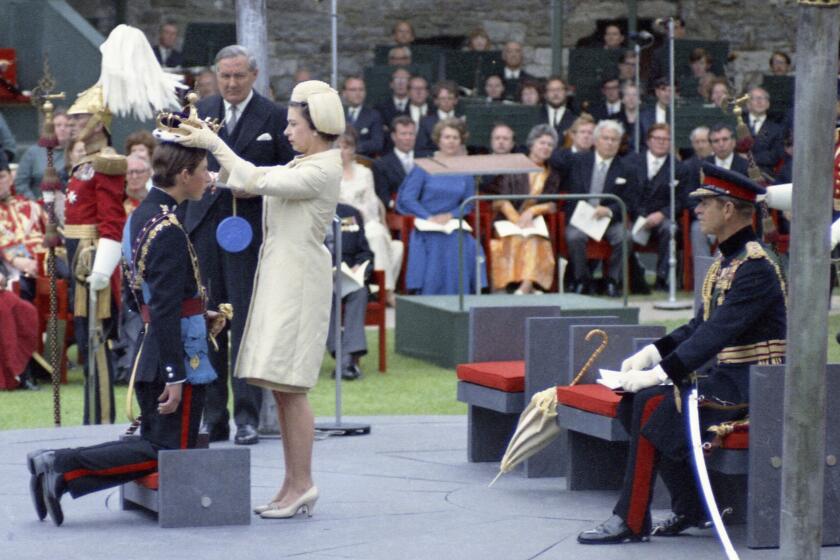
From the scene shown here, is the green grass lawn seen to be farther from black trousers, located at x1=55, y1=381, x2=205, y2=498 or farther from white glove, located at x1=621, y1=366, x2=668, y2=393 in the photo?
white glove, located at x1=621, y1=366, x2=668, y2=393

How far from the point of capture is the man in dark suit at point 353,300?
38.8 ft

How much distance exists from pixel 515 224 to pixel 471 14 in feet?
24.8

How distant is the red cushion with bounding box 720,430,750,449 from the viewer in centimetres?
644

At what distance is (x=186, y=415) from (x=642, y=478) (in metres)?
1.59

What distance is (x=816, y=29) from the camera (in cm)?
486

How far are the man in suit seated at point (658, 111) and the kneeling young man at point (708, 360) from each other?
10481mm

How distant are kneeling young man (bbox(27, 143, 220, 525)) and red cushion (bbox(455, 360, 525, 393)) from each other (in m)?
1.49

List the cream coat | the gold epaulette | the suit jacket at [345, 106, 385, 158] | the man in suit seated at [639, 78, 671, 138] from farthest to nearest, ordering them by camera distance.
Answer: the man in suit seated at [639, 78, 671, 138], the suit jacket at [345, 106, 385, 158], the gold epaulette, the cream coat

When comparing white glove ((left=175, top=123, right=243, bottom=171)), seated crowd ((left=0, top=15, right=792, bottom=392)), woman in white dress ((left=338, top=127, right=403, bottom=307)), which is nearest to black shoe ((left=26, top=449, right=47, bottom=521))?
white glove ((left=175, top=123, right=243, bottom=171))

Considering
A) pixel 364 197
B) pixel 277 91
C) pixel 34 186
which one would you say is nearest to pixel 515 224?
pixel 364 197

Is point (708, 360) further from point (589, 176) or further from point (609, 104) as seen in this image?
point (609, 104)

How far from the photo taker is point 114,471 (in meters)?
6.73

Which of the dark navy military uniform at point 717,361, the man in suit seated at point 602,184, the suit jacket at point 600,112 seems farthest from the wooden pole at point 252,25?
the suit jacket at point 600,112

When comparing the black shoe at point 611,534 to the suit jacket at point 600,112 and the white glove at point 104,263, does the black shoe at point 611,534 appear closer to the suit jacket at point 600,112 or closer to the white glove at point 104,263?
the white glove at point 104,263
